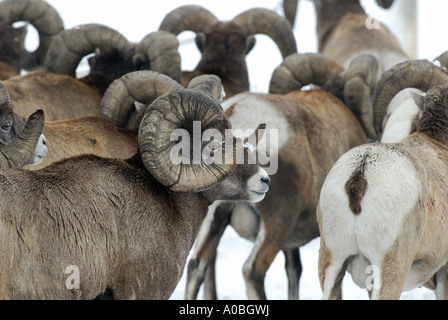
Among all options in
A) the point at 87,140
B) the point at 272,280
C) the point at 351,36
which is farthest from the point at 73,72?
the point at 351,36

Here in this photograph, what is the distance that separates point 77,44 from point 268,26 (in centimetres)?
302

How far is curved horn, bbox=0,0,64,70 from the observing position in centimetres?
1252

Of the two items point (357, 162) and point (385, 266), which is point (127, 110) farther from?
point (385, 266)

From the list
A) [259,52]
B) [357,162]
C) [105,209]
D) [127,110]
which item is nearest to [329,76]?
[127,110]

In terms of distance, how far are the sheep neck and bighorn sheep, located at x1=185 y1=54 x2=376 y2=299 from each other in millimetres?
5844

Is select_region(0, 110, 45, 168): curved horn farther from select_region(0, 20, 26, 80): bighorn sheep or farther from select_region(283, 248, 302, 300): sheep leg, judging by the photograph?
select_region(0, 20, 26, 80): bighorn sheep

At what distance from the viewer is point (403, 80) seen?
9.20 meters

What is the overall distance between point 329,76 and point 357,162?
4492 mm

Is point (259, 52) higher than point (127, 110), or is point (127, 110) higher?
point (127, 110)

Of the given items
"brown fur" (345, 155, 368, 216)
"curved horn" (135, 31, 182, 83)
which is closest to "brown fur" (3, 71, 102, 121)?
"curved horn" (135, 31, 182, 83)

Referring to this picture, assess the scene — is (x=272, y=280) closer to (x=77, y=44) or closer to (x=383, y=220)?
(x=77, y=44)

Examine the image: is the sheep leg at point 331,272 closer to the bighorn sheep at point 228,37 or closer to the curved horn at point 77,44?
the bighorn sheep at point 228,37
